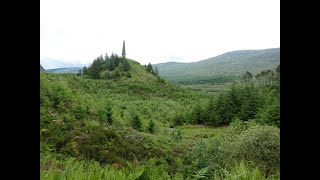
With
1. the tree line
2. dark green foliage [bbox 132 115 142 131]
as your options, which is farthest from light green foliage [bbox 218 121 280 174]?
dark green foliage [bbox 132 115 142 131]

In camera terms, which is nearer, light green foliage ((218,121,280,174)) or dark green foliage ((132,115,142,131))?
light green foliage ((218,121,280,174))

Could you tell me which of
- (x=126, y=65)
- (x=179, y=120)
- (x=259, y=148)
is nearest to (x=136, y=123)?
(x=179, y=120)

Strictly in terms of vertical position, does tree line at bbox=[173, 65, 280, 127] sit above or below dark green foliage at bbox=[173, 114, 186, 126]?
above

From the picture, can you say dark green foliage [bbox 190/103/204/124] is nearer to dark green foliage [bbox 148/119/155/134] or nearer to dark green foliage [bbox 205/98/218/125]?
dark green foliage [bbox 205/98/218/125]

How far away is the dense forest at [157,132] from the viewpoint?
3153mm

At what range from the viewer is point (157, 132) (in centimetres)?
1396

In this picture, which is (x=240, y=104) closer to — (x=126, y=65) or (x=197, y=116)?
(x=197, y=116)

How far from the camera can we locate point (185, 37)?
43219 millimetres

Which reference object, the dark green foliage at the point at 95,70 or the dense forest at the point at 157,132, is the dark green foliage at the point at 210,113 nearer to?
the dense forest at the point at 157,132

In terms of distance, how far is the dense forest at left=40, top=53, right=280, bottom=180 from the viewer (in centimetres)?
315

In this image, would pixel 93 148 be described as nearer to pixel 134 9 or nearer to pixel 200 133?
pixel 200 133

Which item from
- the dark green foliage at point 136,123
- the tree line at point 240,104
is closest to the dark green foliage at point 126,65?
the tree line at point 240,104
